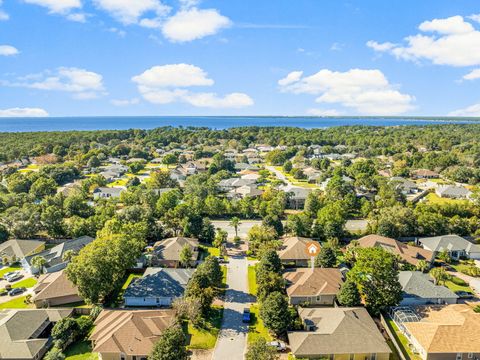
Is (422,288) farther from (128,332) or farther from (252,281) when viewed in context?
(128,332)

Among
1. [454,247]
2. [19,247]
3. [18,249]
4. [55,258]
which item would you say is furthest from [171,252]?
[454,247]

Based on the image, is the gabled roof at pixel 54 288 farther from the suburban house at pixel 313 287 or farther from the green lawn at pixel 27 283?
the suburban house at pixel 313 287

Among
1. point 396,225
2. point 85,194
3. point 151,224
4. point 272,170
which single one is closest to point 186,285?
point 151,224

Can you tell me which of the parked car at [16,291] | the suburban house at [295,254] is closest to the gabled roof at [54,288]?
the parked car at [16,291]

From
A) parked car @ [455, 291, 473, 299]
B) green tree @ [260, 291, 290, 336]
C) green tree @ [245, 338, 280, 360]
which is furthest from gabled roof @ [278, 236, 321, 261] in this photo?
green tree @ [245, 338, 280, 360]

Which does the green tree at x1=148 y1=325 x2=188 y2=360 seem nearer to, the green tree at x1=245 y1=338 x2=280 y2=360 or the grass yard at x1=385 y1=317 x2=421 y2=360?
the green tree at x1=245 y1=338 x2=280 y2=360
